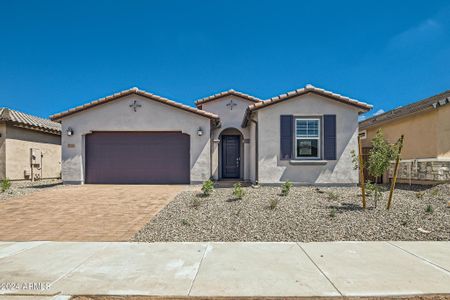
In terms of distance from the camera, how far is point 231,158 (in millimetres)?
15289

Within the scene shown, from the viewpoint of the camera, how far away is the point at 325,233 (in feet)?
18.1

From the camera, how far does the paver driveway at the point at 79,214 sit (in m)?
5.56

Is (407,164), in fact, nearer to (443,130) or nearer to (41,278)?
(443,130)

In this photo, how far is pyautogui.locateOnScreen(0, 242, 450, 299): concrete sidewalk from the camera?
10.8 ft

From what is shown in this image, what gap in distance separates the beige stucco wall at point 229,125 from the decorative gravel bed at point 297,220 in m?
6.25

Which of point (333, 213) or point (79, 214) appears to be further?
point (79, 214)

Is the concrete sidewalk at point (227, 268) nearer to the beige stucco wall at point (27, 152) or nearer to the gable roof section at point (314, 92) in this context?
the gable roof section at point (314, 92)

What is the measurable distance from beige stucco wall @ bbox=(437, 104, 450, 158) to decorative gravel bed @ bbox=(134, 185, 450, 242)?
155 inches

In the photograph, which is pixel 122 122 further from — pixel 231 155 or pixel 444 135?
pixel 444 135

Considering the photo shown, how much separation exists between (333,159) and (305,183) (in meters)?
1.53

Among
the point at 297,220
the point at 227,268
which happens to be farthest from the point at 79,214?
the point at 297,220

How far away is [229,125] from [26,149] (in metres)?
11.7

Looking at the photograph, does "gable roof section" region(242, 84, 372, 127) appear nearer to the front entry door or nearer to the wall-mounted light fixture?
the front entry door

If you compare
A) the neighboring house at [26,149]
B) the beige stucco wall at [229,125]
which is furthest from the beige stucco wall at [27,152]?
the beige stucco wall at [229,125]
